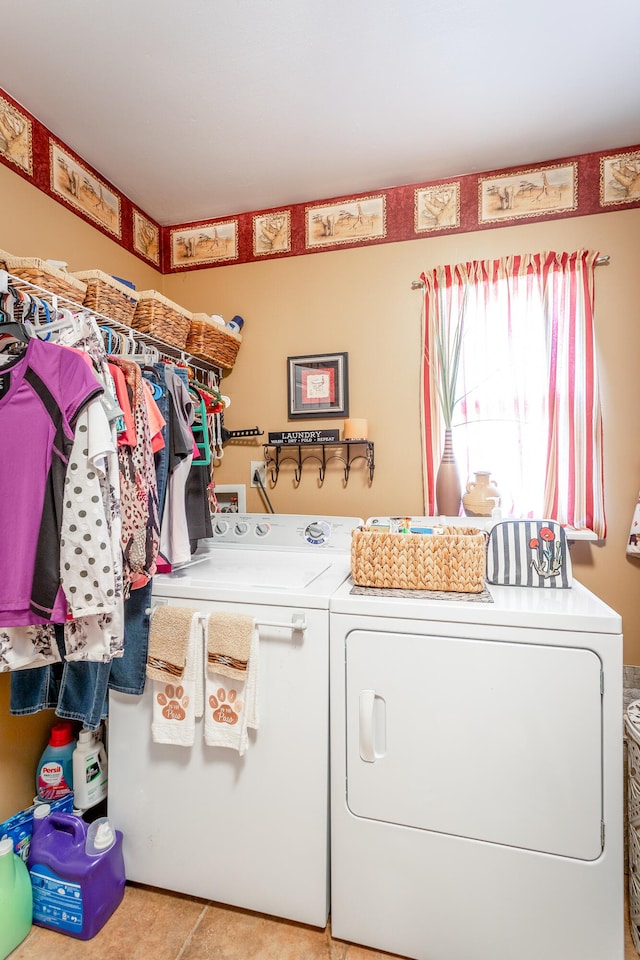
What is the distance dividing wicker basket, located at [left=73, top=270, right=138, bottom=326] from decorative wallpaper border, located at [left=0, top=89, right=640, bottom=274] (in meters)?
0.35

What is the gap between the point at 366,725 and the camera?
52.7 inches

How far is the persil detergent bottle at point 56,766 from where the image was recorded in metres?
1.72

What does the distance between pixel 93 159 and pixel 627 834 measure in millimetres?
3149

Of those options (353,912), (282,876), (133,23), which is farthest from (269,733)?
(133,23)

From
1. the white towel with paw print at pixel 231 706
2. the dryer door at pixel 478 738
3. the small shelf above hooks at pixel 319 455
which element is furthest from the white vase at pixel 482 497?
the white towel with paw print at pixel 231 706

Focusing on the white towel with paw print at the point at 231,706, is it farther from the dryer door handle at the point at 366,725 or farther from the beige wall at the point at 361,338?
the beige wall at the point at 361,338

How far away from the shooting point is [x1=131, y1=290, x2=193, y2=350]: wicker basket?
192 cm

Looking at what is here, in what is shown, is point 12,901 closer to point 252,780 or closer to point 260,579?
point 252,780

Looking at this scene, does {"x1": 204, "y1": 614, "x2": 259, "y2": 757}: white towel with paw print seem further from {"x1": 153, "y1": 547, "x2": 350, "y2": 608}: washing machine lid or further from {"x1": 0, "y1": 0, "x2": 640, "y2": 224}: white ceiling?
{"x1": 0, "y1": 0, "x2": 640, "y2": 224}: white ceiling

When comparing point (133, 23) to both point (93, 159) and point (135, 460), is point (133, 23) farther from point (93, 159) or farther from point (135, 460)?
point (135, 460)

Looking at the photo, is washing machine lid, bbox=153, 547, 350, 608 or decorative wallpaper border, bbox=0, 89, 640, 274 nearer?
washing machine lid, bbox=153, 547, 350, 608

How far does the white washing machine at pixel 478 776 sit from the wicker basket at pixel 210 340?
144cm

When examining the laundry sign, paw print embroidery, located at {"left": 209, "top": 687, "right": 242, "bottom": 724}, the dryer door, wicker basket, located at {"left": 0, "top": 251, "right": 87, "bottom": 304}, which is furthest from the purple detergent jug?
wicker basket, located at {"left": 0, "top": 251, "right": 87, "bottom": 304}

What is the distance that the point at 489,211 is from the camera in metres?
2.18
